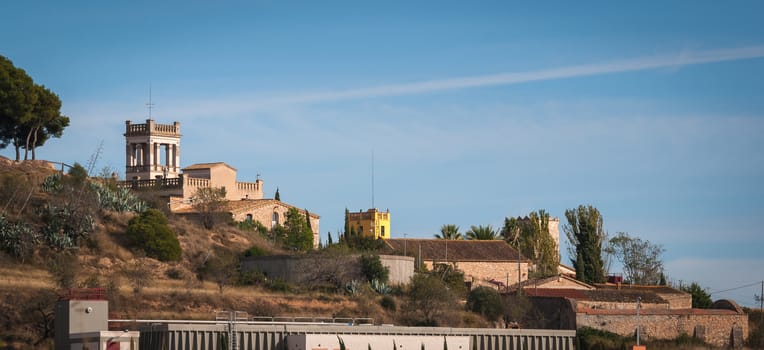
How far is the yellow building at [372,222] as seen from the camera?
10944cm

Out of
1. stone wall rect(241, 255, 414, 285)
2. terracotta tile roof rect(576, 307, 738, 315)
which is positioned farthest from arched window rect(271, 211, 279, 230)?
terracotta tile roof rect(576, 307, 738, 315)

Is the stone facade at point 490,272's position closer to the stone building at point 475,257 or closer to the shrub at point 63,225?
the stone building at point 475,257

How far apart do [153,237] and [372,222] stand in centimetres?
4534

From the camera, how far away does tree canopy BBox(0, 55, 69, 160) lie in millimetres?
68938

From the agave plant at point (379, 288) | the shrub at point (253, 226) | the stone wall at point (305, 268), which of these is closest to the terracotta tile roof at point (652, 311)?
the agave plant at point (379, 288)

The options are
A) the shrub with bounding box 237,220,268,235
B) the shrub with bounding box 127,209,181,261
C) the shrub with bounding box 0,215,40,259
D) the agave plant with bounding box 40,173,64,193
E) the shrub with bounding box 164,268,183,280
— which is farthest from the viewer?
the shrub with bounding box 237,220,268,235

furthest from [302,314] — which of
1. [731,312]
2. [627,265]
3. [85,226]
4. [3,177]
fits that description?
[627,265]

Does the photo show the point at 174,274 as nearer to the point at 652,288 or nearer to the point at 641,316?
the point at 641,316

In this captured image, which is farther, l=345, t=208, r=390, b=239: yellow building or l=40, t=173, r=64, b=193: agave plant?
l=345, t=208, r=390, b=239: yellow building

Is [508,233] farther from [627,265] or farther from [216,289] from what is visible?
[216,289]

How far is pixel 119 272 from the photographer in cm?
6253


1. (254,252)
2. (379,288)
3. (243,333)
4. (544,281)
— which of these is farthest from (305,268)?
(243,333)

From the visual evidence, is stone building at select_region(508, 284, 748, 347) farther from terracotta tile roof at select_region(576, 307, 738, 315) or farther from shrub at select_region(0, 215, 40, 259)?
A: shrub at select_region(0, 215, 40, 259)

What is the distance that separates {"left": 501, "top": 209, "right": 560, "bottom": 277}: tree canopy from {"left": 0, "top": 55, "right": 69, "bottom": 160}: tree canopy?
1290 inches
